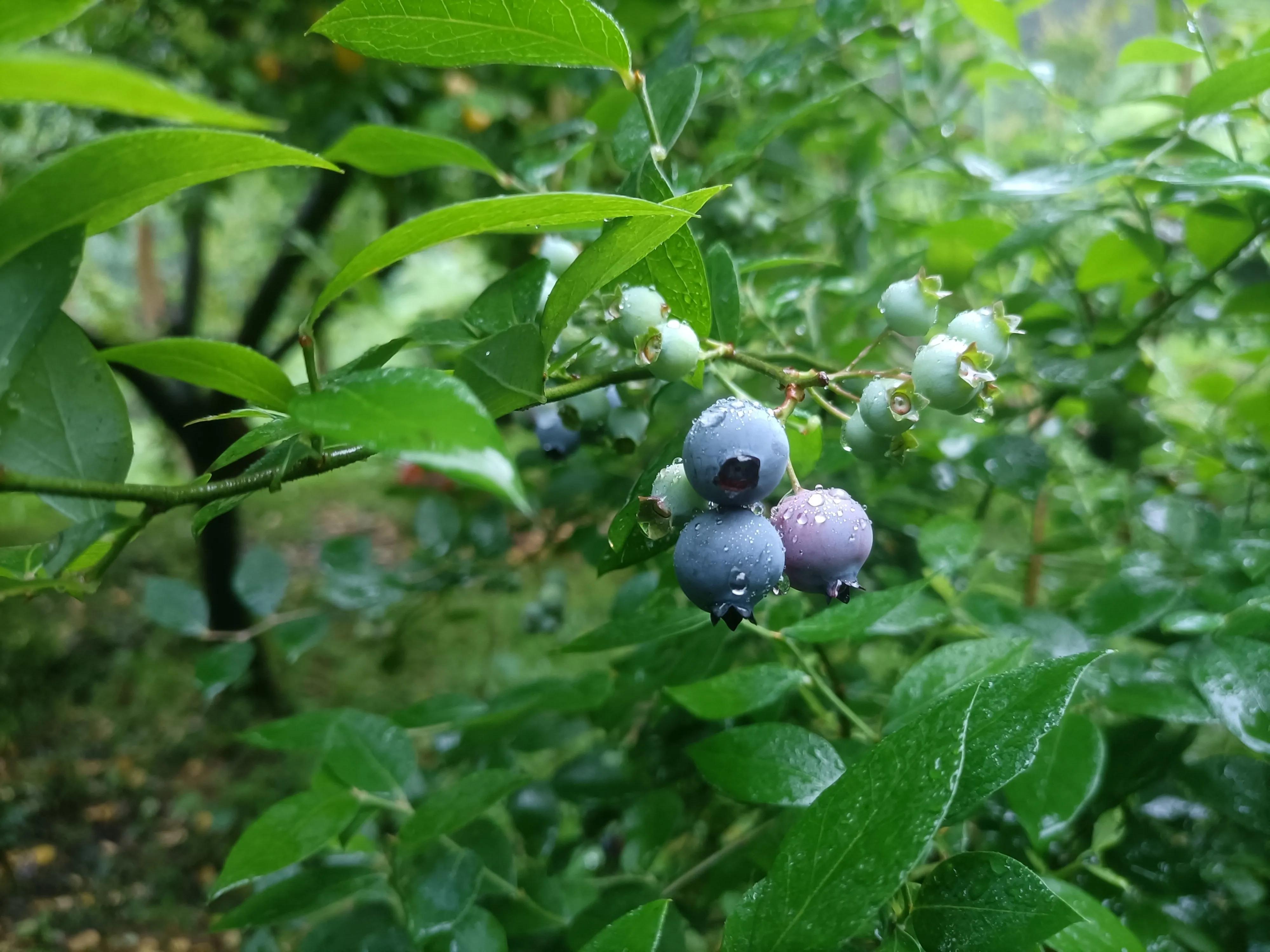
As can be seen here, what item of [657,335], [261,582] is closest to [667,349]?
[657,335]

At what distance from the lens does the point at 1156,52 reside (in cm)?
76

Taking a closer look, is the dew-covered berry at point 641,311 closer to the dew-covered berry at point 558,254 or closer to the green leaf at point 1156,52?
the dew-covered berry at point 558,254

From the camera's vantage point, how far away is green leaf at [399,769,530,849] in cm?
58

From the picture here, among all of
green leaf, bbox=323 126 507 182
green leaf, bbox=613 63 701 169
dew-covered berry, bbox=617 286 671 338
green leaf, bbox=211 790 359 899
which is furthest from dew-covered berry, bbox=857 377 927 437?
green leaf, bbox=211 790 359 899

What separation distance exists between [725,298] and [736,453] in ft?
0.62

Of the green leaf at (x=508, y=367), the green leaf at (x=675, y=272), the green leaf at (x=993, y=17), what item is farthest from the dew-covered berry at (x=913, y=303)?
the green leaf at (x=993, y=17)

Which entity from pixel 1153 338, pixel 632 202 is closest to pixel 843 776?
pixel 632 202

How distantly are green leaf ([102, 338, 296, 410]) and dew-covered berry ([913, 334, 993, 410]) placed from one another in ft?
1.02

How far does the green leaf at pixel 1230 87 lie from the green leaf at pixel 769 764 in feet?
1.79

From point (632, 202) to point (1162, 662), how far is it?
0.61 metres

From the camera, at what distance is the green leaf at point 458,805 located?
0.58 meters

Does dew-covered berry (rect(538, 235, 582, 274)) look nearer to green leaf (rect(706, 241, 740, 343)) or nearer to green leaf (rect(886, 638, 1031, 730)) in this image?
green leaf (rect(706, 241, 740, 343))

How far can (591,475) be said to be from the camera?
1.09m

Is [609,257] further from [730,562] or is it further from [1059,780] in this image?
[1059,780]
